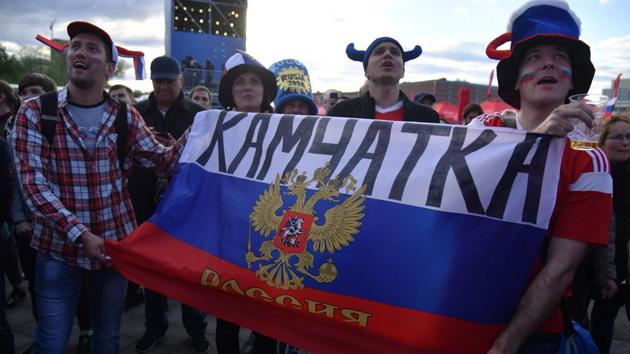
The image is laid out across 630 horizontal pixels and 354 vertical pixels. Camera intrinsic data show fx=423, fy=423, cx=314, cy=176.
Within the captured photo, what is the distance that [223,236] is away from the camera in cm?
212

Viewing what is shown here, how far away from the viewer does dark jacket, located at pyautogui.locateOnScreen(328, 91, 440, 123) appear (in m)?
3.16

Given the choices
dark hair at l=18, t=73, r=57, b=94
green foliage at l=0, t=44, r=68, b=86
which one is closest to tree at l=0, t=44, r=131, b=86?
green foliage at l=0, t=44, r=68, b=86

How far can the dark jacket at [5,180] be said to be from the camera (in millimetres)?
2801

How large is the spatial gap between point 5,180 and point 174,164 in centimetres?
117

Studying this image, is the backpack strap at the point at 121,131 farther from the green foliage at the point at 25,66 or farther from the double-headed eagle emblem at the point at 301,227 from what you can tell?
the green foliage at the point at 25,66

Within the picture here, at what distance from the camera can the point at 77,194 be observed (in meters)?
2.33

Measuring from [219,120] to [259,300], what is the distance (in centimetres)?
113

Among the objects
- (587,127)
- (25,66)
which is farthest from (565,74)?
(25,66)

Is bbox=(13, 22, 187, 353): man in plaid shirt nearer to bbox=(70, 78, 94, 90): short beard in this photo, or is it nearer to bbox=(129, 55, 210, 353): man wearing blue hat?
bbox=(70, 78, 94, 90): short beard

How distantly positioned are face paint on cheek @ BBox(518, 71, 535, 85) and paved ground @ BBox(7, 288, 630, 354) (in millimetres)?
3101

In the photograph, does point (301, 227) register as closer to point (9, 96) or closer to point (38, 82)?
point (9, 96)

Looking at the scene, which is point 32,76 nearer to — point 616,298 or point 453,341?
point 453,341

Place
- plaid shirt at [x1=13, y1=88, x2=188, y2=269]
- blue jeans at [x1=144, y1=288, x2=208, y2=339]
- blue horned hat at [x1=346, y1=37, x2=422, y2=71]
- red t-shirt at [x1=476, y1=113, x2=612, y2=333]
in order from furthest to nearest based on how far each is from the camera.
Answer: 1. blue jeans at [x1=144, y1=288, x2=208, y2=339]
2. blue horned hat at [x1=346, y1=37, x2=422, y2=71]
3. plaid shirt at [x1=13, y1=88, x2=188, y2=269]
4. red t-shirt at [x1=476, y1=113, x2=612, y2=333]

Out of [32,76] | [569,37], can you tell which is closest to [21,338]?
[32,76]
